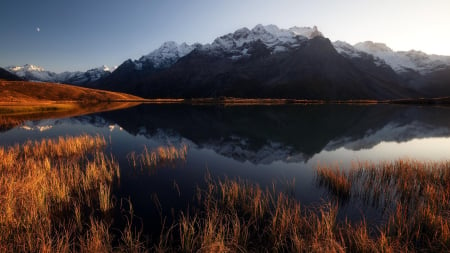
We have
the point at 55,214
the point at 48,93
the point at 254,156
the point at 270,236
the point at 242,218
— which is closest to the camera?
the point at 270,236

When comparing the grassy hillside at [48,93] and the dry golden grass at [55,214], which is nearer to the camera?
the dry golden grass at [55,214]

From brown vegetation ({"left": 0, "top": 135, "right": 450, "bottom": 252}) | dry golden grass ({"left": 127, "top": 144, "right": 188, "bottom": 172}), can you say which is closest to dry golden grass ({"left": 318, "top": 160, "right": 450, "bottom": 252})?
brown vegetation ({"left": 0, "top": 135, "right": 450, "bottom": 252})

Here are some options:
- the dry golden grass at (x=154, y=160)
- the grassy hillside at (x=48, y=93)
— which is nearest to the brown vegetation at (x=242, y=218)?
the dry golden grass at (x=154, y=160)

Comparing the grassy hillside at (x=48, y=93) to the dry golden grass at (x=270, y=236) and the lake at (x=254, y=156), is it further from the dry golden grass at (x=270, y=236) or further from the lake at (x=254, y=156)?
Answer: the dry golden grass at (x=270, y=236)

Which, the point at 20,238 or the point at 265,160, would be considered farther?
the point at 265,160

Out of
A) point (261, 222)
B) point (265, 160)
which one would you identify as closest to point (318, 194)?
point (261, 222)

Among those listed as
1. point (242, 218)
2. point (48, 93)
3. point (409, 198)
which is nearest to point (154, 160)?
point (242, 218)

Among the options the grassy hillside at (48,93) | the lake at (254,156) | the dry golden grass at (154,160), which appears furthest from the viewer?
the grassy hillside at (48,93)

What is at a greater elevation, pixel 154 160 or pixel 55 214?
pixel 154 160

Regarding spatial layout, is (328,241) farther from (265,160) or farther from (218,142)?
(218,142)

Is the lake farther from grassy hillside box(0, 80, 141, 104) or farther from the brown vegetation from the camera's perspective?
grassy hillside box(0, 80, 141, 104)

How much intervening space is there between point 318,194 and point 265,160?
10.9m

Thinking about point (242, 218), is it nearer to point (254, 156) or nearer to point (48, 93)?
point (254, 156)

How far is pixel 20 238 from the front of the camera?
34.1 ft
